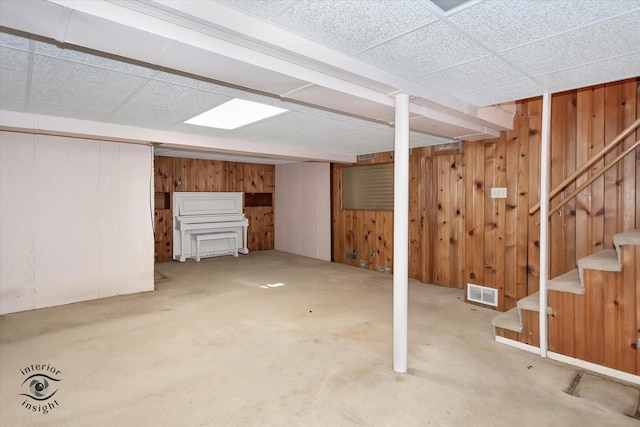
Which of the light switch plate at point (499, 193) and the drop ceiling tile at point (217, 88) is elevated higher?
the drop ceiling tile at point (217, 88)

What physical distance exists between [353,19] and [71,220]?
397 cm

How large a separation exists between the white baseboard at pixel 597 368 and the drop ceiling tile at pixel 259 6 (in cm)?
298

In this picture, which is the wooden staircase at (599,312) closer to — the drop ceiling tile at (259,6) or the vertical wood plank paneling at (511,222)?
the vertical wood plank paneling at (511,222)

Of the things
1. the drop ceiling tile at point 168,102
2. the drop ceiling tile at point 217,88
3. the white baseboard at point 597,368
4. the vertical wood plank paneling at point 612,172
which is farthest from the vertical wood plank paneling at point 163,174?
the vertical wood plank paneling at point 612,172

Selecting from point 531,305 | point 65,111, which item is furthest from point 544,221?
point 65,111

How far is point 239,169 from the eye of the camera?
7.57 m

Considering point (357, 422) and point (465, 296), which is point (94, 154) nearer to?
point (357, 422)

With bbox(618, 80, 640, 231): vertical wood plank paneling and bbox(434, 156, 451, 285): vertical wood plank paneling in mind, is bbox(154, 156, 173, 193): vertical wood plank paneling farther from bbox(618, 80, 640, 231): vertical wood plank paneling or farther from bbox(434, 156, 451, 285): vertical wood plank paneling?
bbox(618, 80, 640, 231): vertical wood plank paneling

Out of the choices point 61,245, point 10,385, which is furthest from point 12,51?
point 61,245

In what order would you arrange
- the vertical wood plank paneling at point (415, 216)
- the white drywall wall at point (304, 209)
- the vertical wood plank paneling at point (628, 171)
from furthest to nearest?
the white drywall wall at point (304, 209), the vertical wood plank paneling at point (415, 216), the vertical wood plank paneling at point (628, 171)

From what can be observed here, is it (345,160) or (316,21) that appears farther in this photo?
(345,160)

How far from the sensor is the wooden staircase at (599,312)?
2266 millimetres

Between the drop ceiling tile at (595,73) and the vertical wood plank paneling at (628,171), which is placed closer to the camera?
the drop ceiling tile at (595,73)

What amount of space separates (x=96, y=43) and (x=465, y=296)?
4071mm
